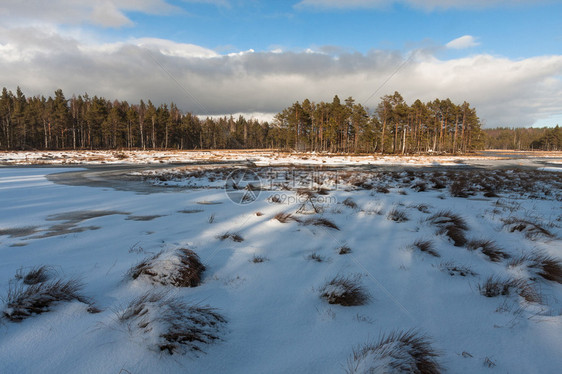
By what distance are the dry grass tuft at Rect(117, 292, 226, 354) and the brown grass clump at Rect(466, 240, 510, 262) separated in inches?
164

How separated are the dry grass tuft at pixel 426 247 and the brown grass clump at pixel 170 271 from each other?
3.49 metres

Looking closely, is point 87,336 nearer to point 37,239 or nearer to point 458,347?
point 458,347

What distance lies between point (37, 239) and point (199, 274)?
3.60m

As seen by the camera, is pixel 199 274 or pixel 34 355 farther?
pixel 199 274

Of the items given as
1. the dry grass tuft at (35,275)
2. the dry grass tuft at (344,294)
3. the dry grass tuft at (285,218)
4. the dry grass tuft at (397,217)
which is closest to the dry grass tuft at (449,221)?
the dry grass tuft at (397,217)

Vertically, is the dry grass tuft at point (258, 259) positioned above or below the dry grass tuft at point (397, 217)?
below

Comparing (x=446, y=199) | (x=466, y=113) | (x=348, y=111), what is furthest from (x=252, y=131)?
(x=446, y=199)

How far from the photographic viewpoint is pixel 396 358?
186 centimetres

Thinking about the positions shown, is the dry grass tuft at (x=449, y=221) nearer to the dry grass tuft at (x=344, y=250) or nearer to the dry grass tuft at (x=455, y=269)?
the dry grass tuft at (x=455, y=269)

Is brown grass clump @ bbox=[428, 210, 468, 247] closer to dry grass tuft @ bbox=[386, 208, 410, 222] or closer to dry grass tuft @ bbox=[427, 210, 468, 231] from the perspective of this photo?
dry grass tuft @ bbox=[427, 210, 468, 231]

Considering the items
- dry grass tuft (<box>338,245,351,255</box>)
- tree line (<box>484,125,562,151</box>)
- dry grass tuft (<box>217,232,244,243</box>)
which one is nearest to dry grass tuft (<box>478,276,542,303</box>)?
dry grass tuft (<box>338,245,351,255</box>)

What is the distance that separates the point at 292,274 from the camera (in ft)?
11.4

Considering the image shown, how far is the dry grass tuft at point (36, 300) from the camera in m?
2.28

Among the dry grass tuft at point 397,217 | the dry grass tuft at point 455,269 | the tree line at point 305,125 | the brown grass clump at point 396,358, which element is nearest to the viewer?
the brown grass clump at point 396,358
